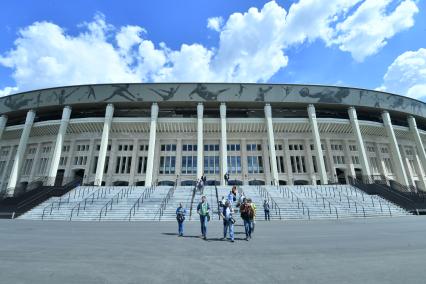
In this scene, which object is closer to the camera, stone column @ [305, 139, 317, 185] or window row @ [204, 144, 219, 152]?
stone column @ [305, 139, 317, 185]

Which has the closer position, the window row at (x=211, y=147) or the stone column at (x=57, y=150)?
the stone column at (x=57, y=150)

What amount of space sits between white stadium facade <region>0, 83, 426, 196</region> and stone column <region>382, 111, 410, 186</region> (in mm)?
145

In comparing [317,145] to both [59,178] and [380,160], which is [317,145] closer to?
[380,160]

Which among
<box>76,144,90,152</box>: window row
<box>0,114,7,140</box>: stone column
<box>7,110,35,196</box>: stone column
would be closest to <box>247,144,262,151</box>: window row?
<box>76,144,90,152</box>: window row

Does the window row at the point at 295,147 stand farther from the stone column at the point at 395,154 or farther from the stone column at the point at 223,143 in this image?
the stone column at the point at 395,154

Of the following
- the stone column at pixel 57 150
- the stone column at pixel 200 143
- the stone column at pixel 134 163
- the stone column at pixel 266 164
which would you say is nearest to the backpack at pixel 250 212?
the stone column at pixel 200 143

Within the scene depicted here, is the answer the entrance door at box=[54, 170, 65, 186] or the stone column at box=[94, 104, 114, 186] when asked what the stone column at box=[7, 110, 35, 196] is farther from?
the stone column at box=[94, 104, 114, 186]

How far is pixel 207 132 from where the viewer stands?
3928cm

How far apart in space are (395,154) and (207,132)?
31.2 metres

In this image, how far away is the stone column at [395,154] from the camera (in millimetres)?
36969

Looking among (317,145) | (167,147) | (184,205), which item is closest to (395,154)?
(317,145)

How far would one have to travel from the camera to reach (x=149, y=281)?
3895 millimetres

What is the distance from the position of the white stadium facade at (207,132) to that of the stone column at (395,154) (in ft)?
0.47

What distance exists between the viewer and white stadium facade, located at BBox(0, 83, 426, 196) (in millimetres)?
36406
